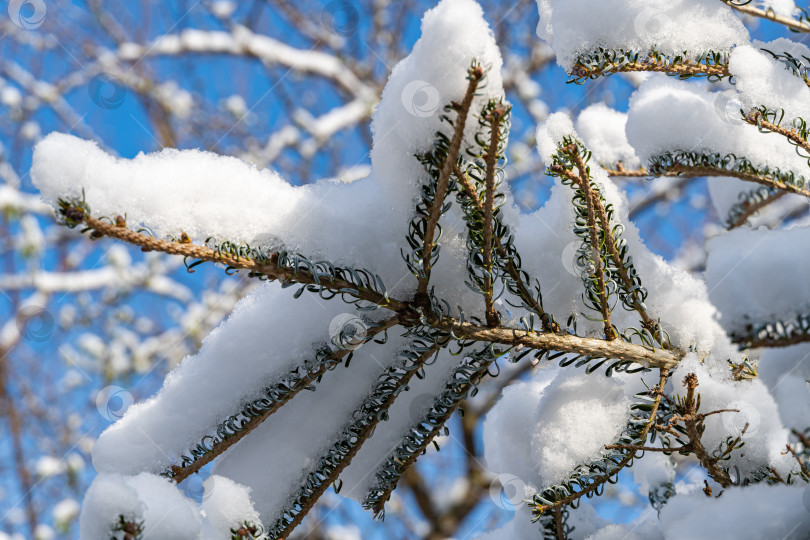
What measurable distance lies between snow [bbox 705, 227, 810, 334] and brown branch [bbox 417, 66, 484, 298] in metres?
0.24

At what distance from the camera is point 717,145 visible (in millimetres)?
826

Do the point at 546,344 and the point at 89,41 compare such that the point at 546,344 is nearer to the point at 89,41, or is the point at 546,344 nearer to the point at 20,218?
the point at 20,218

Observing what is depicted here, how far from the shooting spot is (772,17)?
2.38 ft

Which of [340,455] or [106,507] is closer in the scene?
[106,507]

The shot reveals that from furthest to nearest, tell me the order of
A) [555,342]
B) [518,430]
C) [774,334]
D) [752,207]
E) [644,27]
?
[752,207] → [518,430] → [644,27] → [555,342] → [774,334]

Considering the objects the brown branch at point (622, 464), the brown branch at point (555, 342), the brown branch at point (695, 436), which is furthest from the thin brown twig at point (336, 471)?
the brown branch at point (695, 436)

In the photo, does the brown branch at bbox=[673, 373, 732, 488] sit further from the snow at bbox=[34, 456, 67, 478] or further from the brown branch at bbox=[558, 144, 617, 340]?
the snow at bbox=[34, 456, 67, 478]

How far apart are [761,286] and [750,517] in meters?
0.22

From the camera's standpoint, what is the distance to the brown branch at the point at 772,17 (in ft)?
2.36

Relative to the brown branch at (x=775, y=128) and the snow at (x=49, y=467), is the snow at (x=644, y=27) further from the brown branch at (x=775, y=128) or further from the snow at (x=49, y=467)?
the snow at (x=49, y=467)

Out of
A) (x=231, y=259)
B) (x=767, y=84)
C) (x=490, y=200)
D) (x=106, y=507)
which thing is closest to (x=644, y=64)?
(x=767, y=84)

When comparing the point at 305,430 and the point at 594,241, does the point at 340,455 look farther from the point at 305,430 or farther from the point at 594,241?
the point at 594,241

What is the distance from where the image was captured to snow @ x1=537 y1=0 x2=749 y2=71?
75 cm

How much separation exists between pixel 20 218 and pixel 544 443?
12.3 feet
